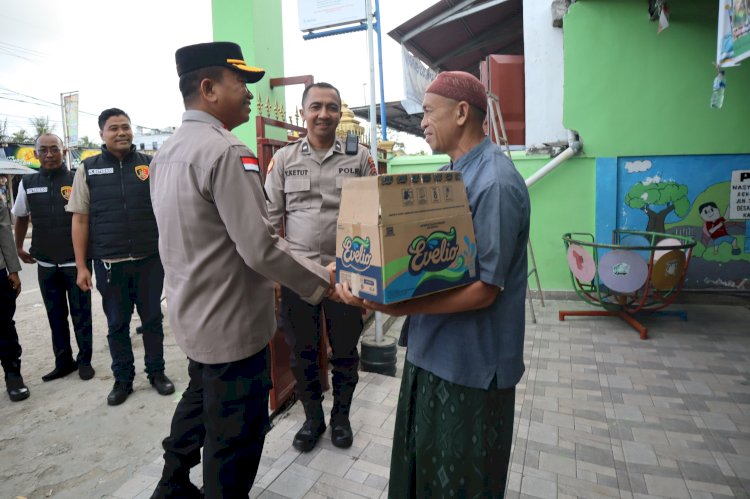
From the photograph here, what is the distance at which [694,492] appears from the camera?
7.47ft

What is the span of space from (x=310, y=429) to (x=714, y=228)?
522 cm

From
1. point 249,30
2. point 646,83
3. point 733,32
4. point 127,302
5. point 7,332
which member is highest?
point 249,30

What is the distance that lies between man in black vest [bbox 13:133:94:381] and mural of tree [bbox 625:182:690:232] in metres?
5.76

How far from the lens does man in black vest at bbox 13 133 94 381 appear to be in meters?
3.78

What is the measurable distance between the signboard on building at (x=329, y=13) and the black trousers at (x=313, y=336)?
243 cm

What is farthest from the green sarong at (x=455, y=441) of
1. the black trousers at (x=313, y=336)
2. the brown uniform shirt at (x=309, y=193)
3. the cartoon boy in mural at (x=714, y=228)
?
the cartoon boy in mural at (x=714, y=228)

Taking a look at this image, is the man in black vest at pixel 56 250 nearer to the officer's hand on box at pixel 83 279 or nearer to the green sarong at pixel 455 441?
the officer's hand on box at pixel 83 279

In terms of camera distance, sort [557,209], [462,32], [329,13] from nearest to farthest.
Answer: [329,13], [557,209], [462,32]

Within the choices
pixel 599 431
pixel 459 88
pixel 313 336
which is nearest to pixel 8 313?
pixel 313 336

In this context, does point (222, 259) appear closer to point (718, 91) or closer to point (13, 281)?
point (13, 281)

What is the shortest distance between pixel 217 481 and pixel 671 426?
267 cm

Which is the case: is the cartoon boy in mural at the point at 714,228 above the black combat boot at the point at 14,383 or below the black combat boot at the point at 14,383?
above

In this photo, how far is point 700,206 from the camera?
5.44m

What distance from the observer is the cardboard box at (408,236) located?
125 centimetres
